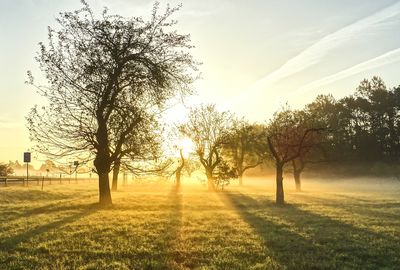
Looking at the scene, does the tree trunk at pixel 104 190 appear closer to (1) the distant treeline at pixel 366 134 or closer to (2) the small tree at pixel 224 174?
(2) the small tree at pixel 224 174

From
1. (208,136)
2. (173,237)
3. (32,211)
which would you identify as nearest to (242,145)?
(208,136)

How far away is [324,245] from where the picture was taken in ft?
51.8

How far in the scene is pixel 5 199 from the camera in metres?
33.6

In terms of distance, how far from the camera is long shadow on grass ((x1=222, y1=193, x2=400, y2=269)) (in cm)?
1319

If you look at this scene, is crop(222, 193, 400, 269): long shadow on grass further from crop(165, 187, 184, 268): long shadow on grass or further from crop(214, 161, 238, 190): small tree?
crop(214, 161, 238, 190): small tree

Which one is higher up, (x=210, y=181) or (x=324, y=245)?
(x=210, y=181)

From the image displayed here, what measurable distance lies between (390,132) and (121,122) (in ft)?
290

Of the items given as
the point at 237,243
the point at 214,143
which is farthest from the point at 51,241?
the point at 214,143

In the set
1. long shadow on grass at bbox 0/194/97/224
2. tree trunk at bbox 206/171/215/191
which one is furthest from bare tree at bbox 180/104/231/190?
long shadow on grass at bbox 0/194/97/224

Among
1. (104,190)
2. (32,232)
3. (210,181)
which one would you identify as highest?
(104,190)

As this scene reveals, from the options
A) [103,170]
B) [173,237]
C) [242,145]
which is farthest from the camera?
[242,145]

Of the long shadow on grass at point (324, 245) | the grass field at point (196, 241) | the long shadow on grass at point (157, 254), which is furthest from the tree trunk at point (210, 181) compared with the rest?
the long shadow on grass at point (157, 254)

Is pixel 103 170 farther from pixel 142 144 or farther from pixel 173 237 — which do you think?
pixel 173 237

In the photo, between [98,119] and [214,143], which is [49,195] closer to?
[98,119]
